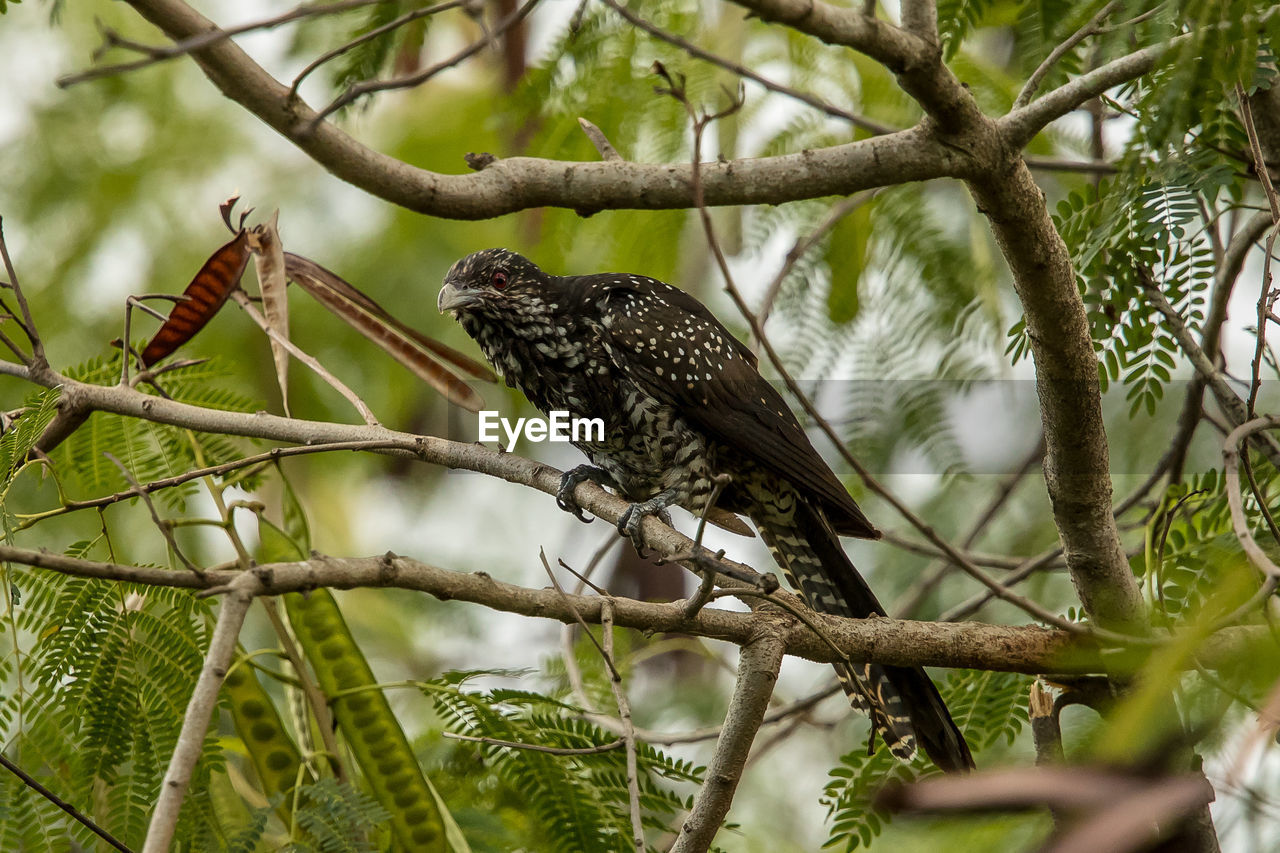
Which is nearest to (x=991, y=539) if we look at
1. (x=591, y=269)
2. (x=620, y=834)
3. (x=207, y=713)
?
(x=591, y=269)

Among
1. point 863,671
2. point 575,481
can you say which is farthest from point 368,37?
point 863,671

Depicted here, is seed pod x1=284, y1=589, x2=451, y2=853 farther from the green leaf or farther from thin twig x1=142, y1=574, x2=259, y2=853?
the green leaf

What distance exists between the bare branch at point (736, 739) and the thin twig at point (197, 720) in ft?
3.32

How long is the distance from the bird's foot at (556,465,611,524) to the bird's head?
23.8 inches

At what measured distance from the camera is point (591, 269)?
19.2 ft

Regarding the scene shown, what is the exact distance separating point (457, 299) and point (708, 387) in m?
0.89

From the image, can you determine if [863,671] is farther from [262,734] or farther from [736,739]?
[262,734]

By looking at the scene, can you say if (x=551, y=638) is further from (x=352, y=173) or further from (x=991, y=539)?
(x=352, y=173)

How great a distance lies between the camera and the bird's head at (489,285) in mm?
3684

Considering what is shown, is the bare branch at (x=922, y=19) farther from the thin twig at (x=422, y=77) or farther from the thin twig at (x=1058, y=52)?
the thin twig at (x=422, y=77)

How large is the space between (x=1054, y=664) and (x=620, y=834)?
3.87 feet

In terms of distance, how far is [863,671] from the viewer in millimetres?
3436

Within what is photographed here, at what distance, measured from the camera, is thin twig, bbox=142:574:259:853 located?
159 centimetres

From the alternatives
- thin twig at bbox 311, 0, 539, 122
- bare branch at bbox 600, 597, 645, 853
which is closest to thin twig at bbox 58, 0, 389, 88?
thin twig at bbox 311, 0, 539, 122
